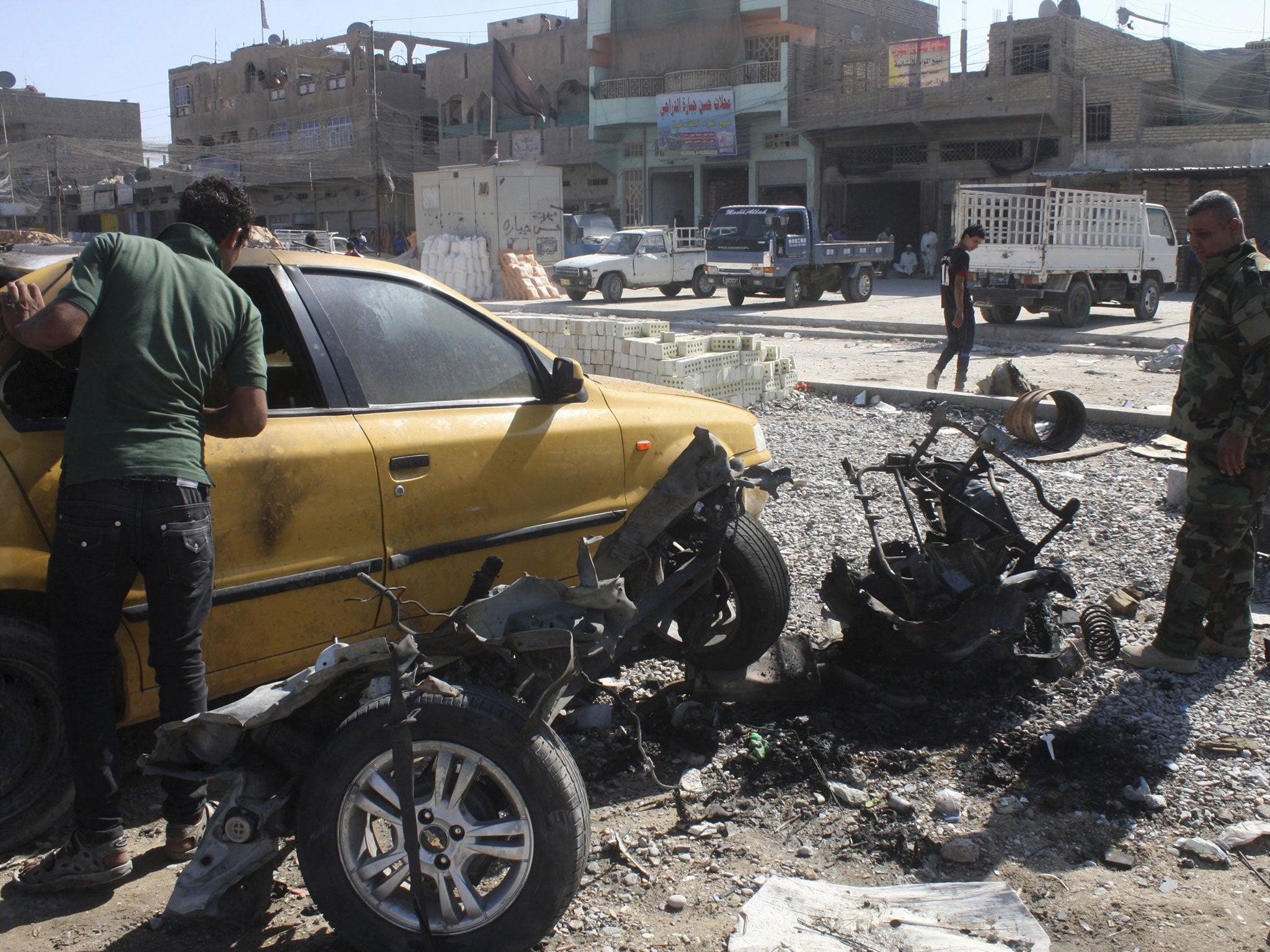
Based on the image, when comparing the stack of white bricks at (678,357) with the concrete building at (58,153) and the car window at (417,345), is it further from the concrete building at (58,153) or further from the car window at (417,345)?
the concrete building at (58,153)

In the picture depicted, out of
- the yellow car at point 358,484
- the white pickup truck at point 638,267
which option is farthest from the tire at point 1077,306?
the yellow car at point 358,484

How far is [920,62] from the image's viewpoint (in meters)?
34.6

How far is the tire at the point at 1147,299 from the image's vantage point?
20.1m

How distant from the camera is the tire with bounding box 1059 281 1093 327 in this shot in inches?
733

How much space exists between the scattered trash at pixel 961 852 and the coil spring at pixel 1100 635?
1561 millimetres

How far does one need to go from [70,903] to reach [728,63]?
43.6 metres

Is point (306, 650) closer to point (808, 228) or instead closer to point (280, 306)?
point (280, 306)

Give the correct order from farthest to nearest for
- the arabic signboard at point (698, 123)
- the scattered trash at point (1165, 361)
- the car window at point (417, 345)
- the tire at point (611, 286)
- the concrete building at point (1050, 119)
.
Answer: the arabic signboard at point (698, 123) < the concrete building at point (1050, 119) < the tire at point (611, 286) < the scattered trash at point (1165, 361) < the car window at point (417, 345)

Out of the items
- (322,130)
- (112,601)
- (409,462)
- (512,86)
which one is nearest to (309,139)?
(322,130)

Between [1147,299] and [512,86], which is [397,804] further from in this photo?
[512,86]

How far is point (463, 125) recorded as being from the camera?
5212cm

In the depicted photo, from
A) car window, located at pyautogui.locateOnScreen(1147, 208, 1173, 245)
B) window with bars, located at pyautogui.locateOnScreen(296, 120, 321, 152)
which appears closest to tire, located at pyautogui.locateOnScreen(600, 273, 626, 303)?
car window, located at pyautogui.locateOnScreen(1147, 208, 1173, 245)

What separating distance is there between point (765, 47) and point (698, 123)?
177 inches

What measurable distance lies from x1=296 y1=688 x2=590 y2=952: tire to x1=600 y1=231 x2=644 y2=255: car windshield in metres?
25.2
